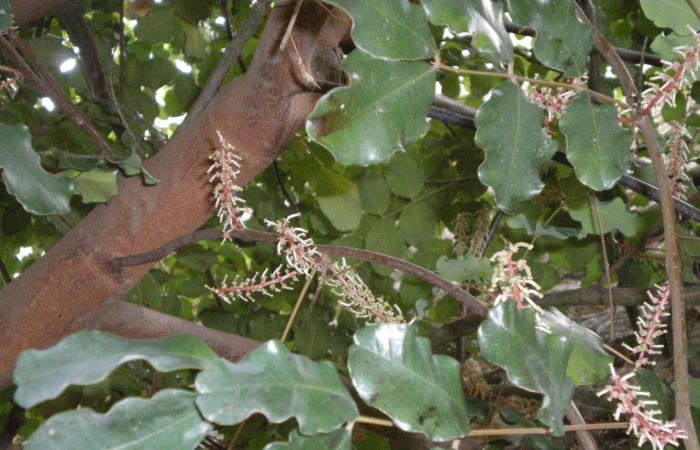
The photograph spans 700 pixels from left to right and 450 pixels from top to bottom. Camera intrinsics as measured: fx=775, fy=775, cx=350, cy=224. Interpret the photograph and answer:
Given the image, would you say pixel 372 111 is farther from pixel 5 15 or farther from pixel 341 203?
pixel 341 203

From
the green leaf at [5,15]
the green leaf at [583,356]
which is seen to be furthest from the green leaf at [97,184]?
the green leaf at [583,356]

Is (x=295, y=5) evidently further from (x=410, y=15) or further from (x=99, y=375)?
(x=99, y=375)

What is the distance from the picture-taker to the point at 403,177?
1.09 meters

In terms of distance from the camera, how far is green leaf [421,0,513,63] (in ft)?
1.71

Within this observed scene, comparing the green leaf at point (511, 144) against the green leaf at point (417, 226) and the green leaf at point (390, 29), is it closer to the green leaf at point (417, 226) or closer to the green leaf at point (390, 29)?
the green leaf at point (390, 29)

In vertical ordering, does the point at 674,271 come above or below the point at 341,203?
above

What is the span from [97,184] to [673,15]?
0.53m

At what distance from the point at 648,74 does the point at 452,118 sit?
61cm

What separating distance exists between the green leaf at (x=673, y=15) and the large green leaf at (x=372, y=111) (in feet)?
0.85

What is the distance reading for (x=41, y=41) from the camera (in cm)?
109

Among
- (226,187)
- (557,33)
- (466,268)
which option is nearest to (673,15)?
(557,33)

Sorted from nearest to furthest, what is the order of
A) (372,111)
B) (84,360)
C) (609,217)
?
(84,360), (372,111), (609,217)

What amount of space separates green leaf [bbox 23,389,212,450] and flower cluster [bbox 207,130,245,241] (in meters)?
0.20

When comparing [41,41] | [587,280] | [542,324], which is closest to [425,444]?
[542,324]
